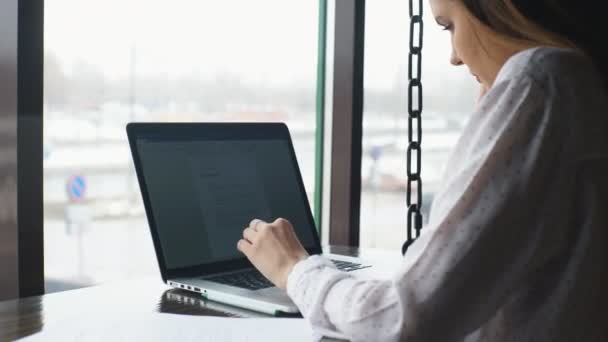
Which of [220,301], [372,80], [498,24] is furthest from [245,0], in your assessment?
[498,24]

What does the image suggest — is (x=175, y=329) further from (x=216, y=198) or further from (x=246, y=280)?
(x=216, y=198)

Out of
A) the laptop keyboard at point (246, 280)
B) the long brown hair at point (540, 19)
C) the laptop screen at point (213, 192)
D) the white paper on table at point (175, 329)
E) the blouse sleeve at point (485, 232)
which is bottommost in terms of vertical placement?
the laptop keyboard at point (246, 280)

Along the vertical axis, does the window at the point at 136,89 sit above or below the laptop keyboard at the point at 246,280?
above

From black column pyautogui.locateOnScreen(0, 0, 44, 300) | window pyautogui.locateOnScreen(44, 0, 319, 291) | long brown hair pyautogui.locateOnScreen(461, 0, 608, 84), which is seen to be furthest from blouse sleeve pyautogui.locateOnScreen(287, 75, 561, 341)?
window pyautogui.locateOnScreen(44, 0, 319, 291)

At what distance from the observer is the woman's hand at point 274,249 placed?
0.91 metres

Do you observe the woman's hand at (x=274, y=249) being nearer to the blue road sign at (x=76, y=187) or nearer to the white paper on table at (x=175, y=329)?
the white paper on table at (x=175, y=329)

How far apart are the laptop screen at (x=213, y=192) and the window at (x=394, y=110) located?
23.1 inches

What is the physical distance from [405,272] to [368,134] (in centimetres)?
136

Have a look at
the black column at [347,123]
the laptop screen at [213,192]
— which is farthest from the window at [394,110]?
the laptop screen at [213,192]

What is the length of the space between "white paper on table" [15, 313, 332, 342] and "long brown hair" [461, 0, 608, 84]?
43 centimetres

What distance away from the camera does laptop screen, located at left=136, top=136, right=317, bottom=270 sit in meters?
1.20

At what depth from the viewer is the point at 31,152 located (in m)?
1.14

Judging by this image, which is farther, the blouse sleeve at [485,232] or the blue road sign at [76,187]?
the blue road sign at [76,187]

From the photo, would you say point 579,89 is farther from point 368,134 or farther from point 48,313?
point 368,134
